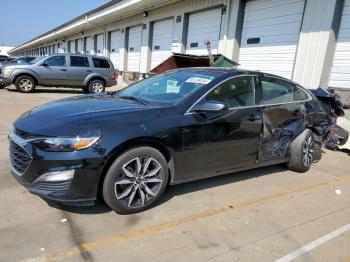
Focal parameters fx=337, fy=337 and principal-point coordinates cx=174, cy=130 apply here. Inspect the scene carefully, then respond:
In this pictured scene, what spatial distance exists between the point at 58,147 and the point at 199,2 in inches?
479

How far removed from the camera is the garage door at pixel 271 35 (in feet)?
32.3

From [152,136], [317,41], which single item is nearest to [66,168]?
[152,136]

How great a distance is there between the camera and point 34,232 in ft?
10.0

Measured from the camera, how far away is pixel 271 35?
1062 cm

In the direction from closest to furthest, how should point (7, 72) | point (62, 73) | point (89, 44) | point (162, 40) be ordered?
1. point (7, 72)
2. point (62, 73)
3. point (162, 40)
4. point (89, 44)

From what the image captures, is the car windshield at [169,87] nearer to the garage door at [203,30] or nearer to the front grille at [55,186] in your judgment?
the front grille at [55,186]

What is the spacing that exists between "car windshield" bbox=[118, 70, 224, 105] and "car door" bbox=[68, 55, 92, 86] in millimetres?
10748

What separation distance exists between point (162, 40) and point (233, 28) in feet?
19.7

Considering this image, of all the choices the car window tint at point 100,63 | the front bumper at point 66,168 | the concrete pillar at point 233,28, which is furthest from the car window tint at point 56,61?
the front bumper at point 66,168

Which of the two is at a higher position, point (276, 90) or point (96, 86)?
point (276, 90)

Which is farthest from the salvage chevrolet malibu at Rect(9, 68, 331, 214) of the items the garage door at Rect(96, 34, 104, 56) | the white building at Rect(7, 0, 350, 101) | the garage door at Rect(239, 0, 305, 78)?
the garage door at Rect(96, 34, 104, 56)

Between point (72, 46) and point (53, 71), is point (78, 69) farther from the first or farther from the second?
point (72, 46)

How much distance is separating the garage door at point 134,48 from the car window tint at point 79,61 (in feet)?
17.0

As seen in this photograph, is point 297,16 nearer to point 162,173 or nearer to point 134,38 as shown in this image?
point 162,173
